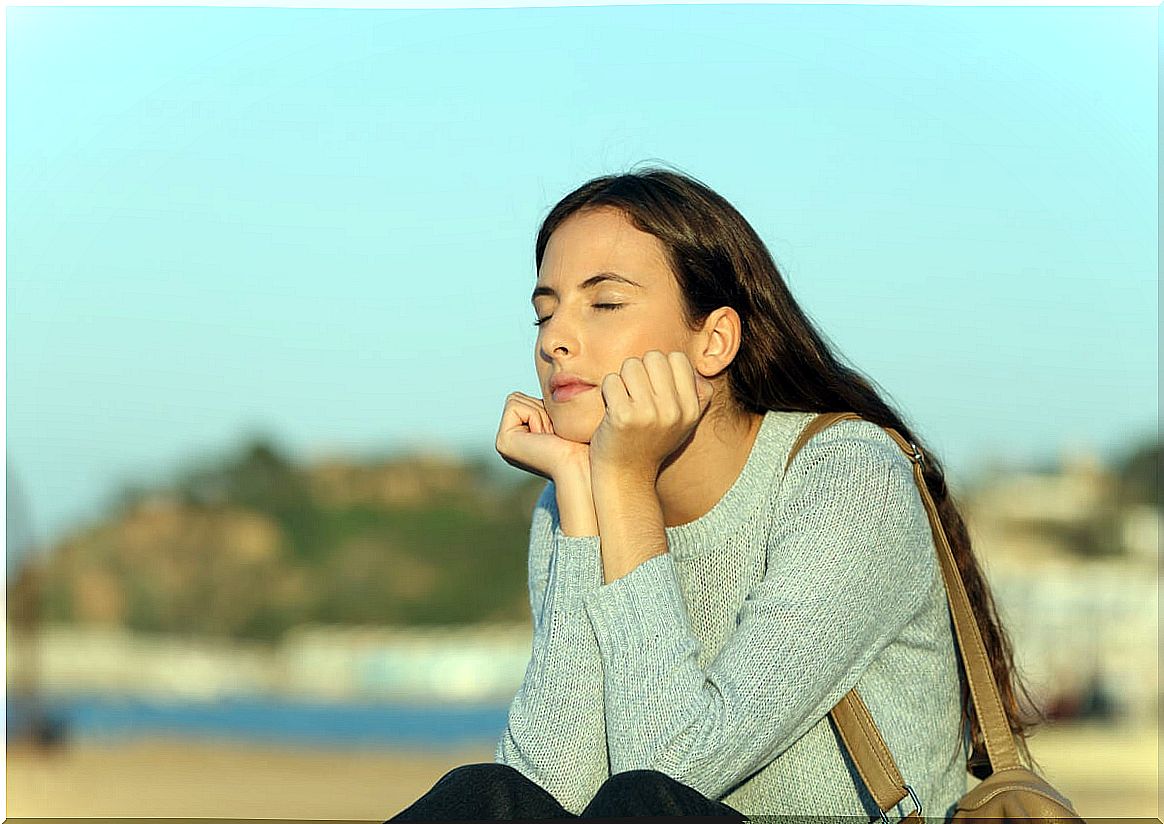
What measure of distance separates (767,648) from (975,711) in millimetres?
342

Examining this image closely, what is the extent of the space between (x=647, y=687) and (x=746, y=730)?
0.15m

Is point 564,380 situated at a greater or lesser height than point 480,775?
greater

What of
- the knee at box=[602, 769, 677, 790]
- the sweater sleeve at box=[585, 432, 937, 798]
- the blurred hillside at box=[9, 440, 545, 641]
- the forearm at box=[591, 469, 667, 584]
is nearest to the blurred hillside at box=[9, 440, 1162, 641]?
the blurred hillside at box=[9, 440, 545, 641]

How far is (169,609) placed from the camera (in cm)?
2183

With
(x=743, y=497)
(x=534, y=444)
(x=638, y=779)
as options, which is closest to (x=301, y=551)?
(x=534, y=444)

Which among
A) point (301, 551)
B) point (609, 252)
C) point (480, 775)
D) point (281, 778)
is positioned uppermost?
point (301, 551)

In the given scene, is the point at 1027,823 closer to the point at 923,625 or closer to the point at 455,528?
the point at 923,625

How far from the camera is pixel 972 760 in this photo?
222 centimetres

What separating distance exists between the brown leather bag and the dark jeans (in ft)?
0.84

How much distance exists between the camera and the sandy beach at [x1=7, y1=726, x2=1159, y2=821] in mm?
8117

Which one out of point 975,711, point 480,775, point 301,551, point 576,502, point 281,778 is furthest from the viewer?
point 301,551

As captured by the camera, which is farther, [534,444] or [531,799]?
[534,444]

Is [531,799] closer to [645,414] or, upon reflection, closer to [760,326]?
[645,414]

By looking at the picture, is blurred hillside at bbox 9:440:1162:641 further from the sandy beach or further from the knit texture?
the knit texture
